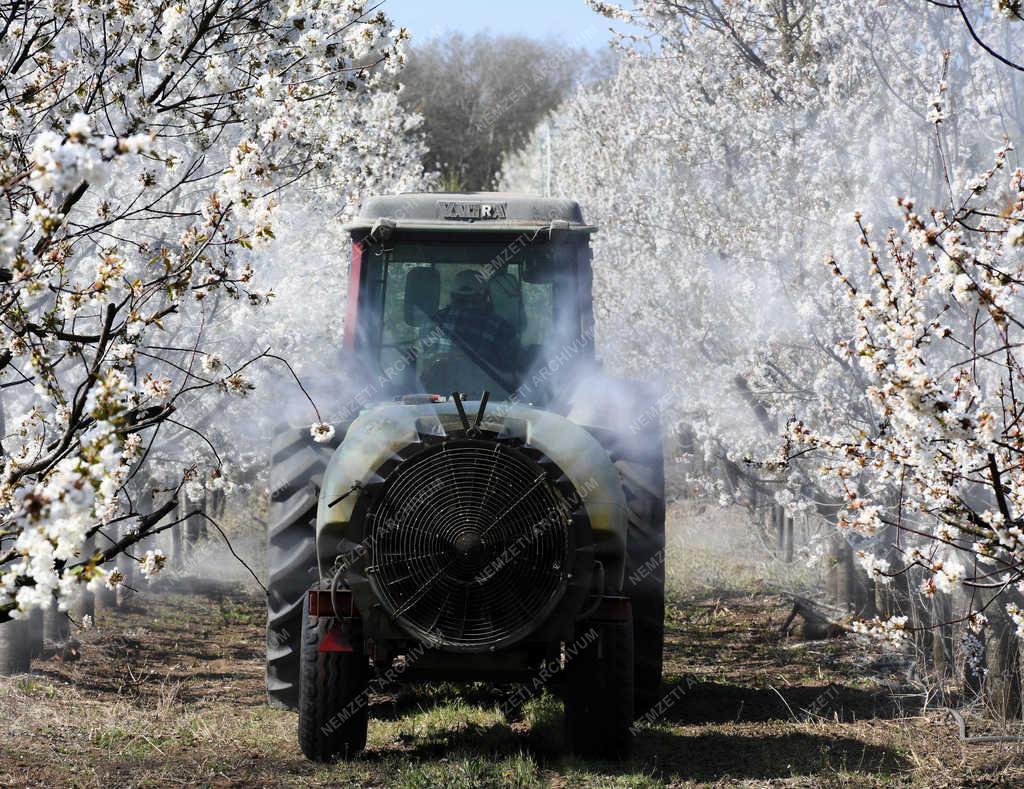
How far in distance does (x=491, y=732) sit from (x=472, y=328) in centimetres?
237

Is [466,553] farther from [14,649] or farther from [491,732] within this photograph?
[14,649]

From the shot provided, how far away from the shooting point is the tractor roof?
278 inches

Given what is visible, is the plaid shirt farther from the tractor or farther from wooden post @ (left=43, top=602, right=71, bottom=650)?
wooden post @ (left=43, top=602, right=71, bottom=650)

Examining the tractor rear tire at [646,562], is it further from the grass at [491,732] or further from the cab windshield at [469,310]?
the cab windshield at [469,310]

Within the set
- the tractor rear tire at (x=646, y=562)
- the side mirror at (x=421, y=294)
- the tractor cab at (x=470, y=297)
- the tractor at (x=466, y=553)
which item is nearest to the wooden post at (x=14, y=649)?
the tractor at (x=466, y=553)

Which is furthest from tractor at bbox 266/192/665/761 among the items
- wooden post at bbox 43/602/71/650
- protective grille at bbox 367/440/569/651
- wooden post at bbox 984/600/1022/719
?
wooden post at bbox 43/602/71/650

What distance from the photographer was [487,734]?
648 centimetres

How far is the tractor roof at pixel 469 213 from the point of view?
7059 millimetres

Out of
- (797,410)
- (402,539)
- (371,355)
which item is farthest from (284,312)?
(402,539)

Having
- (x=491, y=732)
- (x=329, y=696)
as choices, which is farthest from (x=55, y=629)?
(x=329, y=696)

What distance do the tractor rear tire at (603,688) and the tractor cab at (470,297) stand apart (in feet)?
5.74

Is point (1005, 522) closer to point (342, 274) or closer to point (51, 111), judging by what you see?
point (51, 111)

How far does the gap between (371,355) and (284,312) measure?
7983 millimetres

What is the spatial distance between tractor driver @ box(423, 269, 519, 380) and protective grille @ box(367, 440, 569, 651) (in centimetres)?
182
